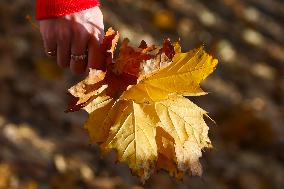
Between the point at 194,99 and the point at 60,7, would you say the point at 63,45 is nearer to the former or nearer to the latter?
the point at 60,7

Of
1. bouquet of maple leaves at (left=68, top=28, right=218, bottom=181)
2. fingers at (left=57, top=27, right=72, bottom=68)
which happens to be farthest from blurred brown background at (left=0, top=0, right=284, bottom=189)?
bouquet of maple leaves at (left=68, top=28, right=218, bottom=181)

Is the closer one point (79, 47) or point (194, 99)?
point (79, 47)

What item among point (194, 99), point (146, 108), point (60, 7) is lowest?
point (194, 99)

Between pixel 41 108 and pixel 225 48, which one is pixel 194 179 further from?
pixel 225 48

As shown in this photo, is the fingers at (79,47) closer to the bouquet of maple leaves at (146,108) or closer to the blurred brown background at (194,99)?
the bouquet of maple leaves at (146,108)

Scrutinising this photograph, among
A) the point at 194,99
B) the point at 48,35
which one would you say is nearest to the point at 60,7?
the point at 48,35
